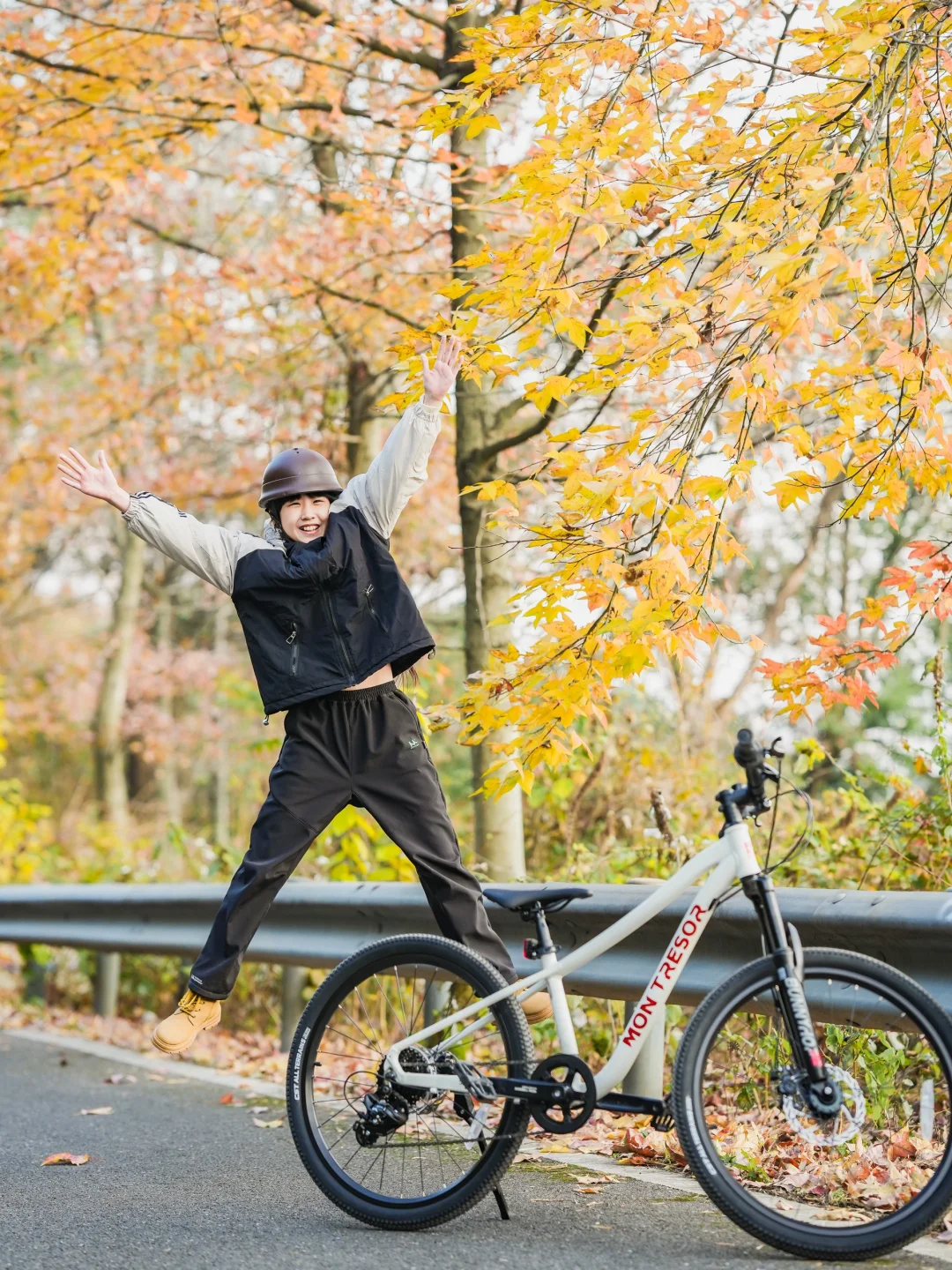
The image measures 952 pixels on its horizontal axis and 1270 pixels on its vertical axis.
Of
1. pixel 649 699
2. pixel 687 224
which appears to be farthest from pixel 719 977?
pixel 649 699

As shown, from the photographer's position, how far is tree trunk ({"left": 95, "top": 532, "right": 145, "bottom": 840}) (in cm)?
1961

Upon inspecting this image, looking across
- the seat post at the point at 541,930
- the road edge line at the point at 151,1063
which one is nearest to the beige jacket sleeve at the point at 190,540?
the seat post at the point at 541,930

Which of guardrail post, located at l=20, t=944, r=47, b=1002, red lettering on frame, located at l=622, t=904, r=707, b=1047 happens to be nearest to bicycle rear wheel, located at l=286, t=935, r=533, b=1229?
red lettering on frame, located at l=622, t=904, r=707, b=1047

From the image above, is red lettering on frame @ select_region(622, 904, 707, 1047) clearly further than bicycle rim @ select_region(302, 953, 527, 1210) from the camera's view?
No

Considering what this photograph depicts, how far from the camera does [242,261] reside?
9531mm

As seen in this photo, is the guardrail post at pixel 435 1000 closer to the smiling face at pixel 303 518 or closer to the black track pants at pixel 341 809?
the black track pants at pixel 341 809

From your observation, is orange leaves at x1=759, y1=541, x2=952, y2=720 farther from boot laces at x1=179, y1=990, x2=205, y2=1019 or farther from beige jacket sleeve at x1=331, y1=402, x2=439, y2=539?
boot laces at x1=179, y1=990, x2=205, y2=1019

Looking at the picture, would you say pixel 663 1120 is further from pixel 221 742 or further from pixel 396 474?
pixel 221 742

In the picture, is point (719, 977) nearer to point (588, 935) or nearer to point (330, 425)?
point (588, 935)

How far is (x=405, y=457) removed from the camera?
13.3 feet

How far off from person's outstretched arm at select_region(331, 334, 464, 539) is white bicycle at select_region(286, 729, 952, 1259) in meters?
1.22

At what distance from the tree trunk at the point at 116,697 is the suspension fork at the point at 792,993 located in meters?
17.2

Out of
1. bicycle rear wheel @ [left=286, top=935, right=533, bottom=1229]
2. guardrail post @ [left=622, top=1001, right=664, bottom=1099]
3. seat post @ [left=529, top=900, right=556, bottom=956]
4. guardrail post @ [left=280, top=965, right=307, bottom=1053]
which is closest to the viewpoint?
bicycle rear wheel @ [left=286, top=935, right=533, bottom=1229]

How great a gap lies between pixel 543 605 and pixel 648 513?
64 centimetres
